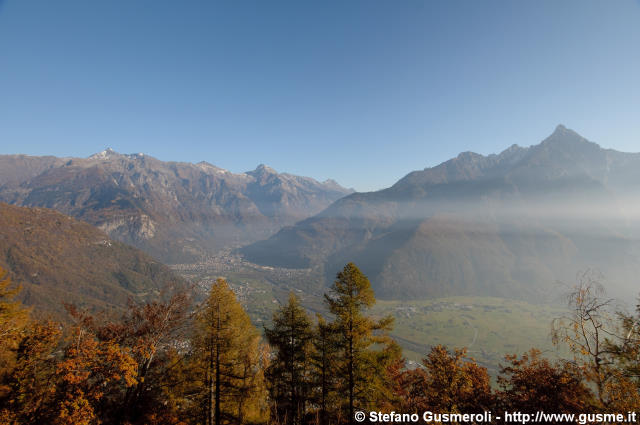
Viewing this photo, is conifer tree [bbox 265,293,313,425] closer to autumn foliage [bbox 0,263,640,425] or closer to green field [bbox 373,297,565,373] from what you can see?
autumn foliage [bbox 0,263,640,425]

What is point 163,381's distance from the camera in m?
19.2

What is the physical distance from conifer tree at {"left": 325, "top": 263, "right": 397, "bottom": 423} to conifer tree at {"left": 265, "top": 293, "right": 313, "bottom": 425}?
415cm

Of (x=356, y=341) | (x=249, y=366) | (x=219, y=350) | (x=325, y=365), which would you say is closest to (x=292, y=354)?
(x=325, y=365)

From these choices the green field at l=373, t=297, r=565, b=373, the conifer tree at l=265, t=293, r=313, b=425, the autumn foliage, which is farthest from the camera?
the green field at l=373, t=297, r=565, b=373

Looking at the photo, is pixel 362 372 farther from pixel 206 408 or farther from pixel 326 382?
pixel 206 408

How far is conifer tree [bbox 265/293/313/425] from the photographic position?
21.9 metres

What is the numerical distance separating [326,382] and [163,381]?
12.1 meters

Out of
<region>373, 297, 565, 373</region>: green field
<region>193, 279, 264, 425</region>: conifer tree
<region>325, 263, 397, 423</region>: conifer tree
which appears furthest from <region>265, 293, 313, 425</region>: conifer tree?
<region>373, 297, 565, 373</region>: green field

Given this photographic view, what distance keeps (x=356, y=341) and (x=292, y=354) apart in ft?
22.6

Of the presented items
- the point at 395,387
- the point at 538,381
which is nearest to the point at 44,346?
the point at 395,387

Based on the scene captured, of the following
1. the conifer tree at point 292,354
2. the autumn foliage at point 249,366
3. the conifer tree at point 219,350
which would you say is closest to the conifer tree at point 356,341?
the autumn foliage at point 249,366

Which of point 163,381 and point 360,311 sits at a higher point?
point 360,311

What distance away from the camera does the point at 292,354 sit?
22.0 m

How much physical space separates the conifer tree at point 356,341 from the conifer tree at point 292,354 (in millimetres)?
4145
